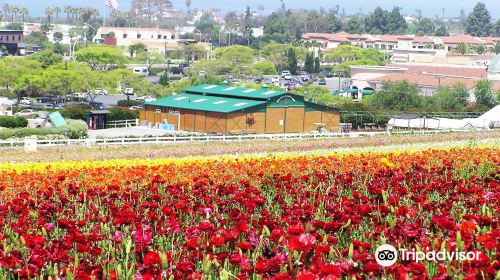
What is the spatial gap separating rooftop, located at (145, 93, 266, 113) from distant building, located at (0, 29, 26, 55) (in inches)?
4029

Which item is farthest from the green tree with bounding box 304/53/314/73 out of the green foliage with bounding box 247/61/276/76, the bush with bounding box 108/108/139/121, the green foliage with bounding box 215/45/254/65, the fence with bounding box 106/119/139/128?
the fence with bounding box 106/119/139/128

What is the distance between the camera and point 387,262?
29.1 feet

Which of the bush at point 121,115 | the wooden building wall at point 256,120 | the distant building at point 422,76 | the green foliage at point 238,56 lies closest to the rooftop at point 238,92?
the wooden building wall at point 256,120

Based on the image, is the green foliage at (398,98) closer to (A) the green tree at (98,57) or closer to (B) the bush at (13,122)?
(B) the bush at (13,122)

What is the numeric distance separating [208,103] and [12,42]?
110 meters

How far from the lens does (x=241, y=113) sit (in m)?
58.9

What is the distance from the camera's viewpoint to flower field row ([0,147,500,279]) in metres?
8.87

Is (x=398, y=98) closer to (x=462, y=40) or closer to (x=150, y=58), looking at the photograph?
(x=150, y=58)

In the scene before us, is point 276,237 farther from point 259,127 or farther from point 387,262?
point 259,127

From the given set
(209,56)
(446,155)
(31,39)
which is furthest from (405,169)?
(31,39)

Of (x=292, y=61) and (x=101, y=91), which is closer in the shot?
(x=101, y=91)

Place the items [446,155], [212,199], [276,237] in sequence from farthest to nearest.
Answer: [446,155], [212,199], [276,237]

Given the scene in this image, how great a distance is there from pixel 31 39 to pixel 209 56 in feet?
139

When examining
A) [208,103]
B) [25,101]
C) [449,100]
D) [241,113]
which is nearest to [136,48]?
[25,101]
